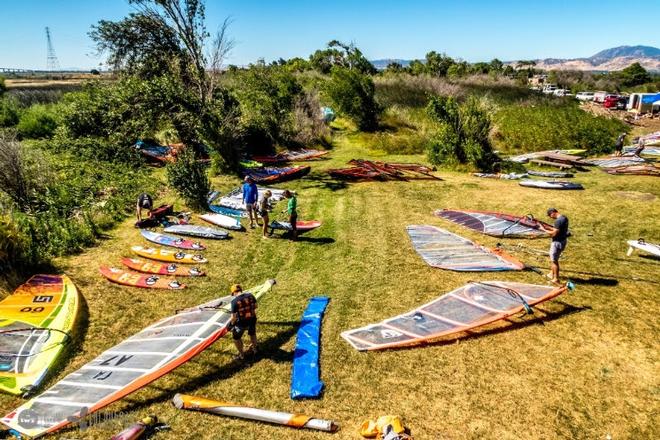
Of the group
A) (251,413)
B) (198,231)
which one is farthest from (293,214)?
(251,413)

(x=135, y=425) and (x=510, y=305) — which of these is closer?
(x=135, y=425)

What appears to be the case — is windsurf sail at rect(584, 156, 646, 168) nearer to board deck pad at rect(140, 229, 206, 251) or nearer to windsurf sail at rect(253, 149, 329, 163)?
windsurf sail at rect(253, 149, 329, 163)

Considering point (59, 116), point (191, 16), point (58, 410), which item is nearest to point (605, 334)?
point (58, 410)

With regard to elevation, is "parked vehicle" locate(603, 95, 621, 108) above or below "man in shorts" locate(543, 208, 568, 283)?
above

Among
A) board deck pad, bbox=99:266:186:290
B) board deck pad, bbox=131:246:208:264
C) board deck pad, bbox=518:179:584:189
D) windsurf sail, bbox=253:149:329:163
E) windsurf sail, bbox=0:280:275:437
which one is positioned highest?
windsurf sail, bbox=253:149:329:163

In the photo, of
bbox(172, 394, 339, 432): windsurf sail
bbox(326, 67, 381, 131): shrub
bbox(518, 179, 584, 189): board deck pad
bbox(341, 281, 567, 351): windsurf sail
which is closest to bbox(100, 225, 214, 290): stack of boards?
bbox(172, 394, 339, 432): windsurf sail

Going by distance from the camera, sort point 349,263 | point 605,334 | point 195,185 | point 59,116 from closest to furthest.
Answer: point 605,334 < point 349,263 < point 195,185 < point 59,116

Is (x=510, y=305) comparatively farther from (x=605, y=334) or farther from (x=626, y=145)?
(x=626, y=145)
